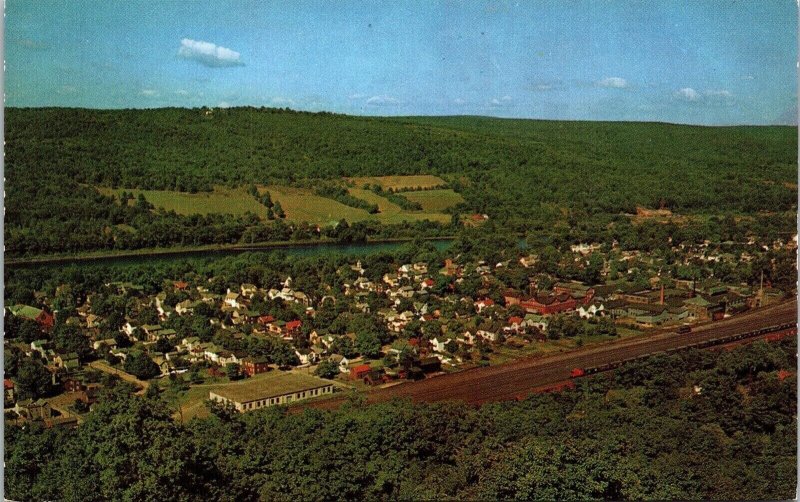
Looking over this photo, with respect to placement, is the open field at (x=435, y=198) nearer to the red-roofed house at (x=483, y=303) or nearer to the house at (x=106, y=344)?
the red-roofed house at (x=483, y=303)

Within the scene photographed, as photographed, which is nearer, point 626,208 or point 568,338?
point 568,338

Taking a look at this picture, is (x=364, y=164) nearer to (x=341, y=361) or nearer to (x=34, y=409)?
(x=341, y=361)

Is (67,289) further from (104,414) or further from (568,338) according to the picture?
(568,338)

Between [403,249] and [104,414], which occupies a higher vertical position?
[403,249]

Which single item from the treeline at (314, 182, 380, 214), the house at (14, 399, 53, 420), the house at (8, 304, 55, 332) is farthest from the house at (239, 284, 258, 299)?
the house at (14, 399, 53, 420)

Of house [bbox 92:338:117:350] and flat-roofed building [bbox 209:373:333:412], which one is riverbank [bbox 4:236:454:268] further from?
flat-roofed building [bbox 209:373:333:412]

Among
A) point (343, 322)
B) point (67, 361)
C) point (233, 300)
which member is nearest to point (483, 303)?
point (343, 322)

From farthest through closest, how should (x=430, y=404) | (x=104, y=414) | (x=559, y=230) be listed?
(x=559, y=230) → (x=430, y=404) → (x=104, y=414)

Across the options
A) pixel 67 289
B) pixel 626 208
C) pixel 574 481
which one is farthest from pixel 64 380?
pixel 626 208
